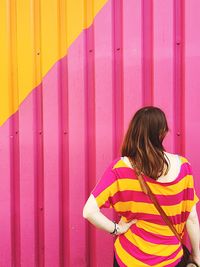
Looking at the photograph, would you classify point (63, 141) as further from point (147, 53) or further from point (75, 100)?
point (147, 53)

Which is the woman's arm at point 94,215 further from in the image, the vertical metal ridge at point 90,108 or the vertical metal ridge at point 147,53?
the vertical metal ridge at point 147,53

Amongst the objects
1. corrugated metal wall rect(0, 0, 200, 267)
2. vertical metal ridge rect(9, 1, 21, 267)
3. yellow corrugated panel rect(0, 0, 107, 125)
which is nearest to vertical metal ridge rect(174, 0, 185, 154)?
corrugated metal wall rect(0, 0, 200, 267)

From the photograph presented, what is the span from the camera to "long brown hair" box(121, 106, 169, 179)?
195 centimetres

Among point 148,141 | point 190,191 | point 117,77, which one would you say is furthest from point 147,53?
point 190,191

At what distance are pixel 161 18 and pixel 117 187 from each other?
126cm

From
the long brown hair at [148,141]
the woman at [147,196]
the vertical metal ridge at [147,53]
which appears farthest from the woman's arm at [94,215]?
the vertical metal ridge at [147,53]

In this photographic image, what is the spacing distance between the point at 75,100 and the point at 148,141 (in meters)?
1.03

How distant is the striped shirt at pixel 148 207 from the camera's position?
1984 millimetres

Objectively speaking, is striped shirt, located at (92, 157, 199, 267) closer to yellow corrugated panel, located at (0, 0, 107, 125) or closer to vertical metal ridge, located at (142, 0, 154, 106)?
vertical metal ridge, located at (142, 0, 154, 106)

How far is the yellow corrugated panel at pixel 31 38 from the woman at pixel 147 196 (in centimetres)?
116

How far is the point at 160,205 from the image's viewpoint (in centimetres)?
198

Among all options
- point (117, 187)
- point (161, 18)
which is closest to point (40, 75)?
point (161, 18)

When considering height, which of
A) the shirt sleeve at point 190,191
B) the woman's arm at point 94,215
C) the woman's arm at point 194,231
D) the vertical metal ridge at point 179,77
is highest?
the vertical metal ridge at point 179,77

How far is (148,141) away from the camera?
196cm
